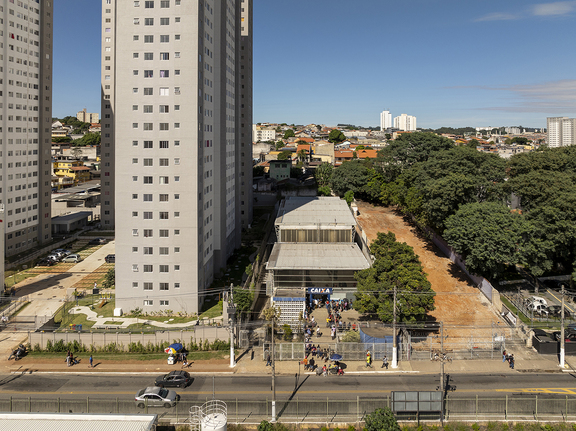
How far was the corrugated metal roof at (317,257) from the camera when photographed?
2188 inches

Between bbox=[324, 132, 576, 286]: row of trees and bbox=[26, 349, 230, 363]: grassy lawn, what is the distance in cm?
3256

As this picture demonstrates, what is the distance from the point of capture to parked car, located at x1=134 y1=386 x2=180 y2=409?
113 feet

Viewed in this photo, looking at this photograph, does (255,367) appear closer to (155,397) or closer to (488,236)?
(155,397)

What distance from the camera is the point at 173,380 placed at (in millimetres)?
38250

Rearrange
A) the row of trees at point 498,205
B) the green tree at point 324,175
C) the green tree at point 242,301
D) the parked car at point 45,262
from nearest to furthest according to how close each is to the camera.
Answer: the green tree at point 242,301 → the row of trees at point 498,205 → the parked car at point 45,262 → the green tree at point 324,175

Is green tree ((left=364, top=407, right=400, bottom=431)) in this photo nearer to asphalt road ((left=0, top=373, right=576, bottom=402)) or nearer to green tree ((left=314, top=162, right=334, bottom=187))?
asphalt road ((left=0, top=373, right=576, bottom=402))

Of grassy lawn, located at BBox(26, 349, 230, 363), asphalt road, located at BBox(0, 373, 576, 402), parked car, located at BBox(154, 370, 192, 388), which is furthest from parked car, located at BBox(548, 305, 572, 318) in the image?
parked car, located at BBox(154, 370, 192, 388)

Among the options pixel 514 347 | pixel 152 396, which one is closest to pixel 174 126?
pixel 152 396

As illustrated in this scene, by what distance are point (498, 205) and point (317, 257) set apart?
24400mm

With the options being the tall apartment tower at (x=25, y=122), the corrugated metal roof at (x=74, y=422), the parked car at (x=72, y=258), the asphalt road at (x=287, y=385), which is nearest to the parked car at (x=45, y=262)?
the parked car at (x=72, y=258)

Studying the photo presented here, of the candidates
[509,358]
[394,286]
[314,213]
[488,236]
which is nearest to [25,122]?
[314,213]

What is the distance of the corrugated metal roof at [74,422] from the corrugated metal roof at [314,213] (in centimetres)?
4310

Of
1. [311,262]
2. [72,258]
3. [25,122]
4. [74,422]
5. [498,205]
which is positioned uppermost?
[25,122]

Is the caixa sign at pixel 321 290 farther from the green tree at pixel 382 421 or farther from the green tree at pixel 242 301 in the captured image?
the green tree at pixel 382 421
